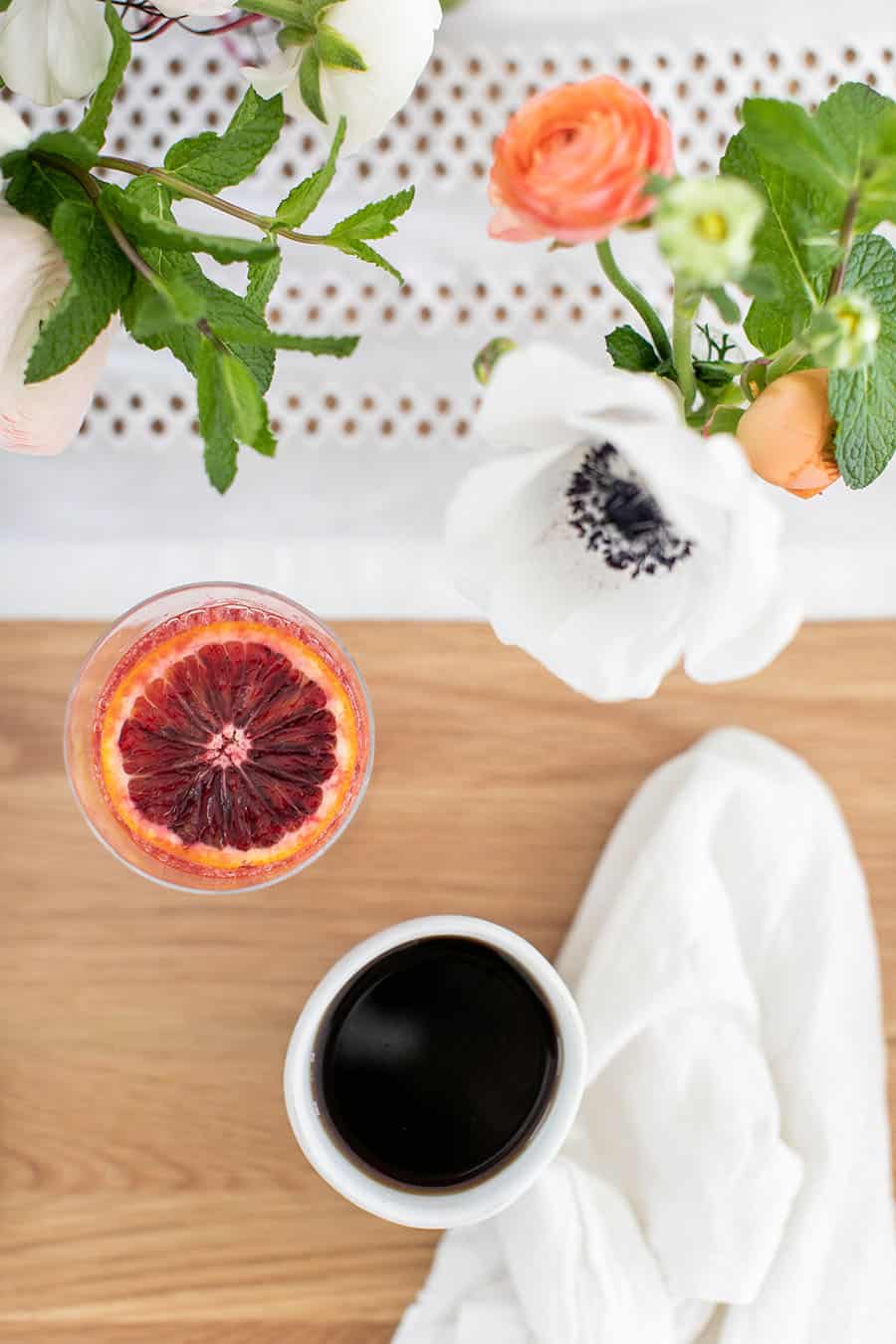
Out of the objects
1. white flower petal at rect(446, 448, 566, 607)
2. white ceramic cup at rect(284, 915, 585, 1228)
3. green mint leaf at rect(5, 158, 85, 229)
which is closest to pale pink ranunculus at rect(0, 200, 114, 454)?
green mint leaf at rect(5, 158, 85, 229)

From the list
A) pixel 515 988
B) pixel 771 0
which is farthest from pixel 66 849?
pixel 771 0

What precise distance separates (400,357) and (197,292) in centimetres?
24

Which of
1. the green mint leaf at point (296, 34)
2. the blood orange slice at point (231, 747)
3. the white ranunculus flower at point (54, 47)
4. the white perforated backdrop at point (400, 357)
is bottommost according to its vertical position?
the blood orange slice at point (231, 747)

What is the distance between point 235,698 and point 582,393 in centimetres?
24

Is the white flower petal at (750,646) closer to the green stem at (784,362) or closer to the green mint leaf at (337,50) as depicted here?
the green stem at (784,362)

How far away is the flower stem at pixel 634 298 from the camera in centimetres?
29

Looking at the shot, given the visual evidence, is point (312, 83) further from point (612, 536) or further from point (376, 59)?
point (612, 536)


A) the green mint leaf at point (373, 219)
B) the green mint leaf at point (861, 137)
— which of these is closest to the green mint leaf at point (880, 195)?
the green mint leaf at point (861, 137)

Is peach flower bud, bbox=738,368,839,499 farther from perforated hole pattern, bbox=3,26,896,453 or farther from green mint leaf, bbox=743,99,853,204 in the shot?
perforated hole pattern, bbox=3,26,896,453

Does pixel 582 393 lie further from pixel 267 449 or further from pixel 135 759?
pixel 135 759

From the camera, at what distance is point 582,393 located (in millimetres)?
270

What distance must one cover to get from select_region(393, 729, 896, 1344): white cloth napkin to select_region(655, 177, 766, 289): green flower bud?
33 cm

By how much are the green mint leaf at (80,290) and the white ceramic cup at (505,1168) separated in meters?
0.24

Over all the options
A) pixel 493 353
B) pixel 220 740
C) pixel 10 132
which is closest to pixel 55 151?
pixel 10 132
